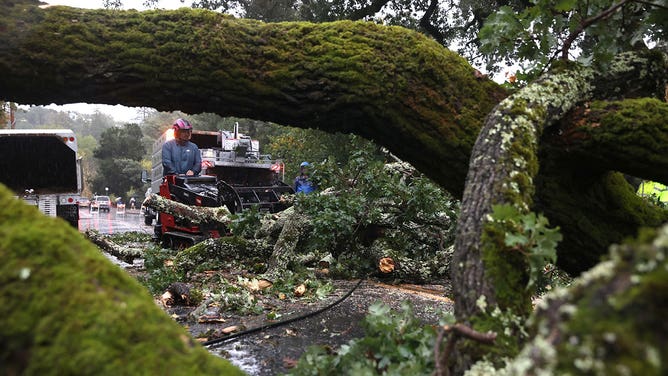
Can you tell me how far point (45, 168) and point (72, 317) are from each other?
12.9m

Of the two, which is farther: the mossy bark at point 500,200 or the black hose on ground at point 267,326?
the black hose on ground at point 267,326

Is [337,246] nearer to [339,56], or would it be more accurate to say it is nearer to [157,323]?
[339,56]

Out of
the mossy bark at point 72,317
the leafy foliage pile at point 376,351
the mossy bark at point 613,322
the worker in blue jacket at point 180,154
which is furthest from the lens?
the worker in blue jacket at point 180,154

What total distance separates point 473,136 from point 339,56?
1.00m

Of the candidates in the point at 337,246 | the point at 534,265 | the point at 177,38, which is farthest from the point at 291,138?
the point at 534,265

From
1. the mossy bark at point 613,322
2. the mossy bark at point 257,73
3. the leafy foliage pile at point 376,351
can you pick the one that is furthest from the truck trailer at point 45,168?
the mossy bark at point 613,322

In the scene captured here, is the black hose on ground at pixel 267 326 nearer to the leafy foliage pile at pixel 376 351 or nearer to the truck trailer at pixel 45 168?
the leafy foliage pile at pixel 376 351

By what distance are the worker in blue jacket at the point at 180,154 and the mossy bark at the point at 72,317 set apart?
9363 mm

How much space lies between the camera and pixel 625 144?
→ 109 inches

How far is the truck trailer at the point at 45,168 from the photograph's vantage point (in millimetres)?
11531

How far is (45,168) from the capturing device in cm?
1230

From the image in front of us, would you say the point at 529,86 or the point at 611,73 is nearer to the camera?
the point at 529,86

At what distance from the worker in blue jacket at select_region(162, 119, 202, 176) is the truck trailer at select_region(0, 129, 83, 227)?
2889 millimetres

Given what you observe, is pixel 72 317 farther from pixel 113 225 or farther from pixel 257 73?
pixel 113 225
